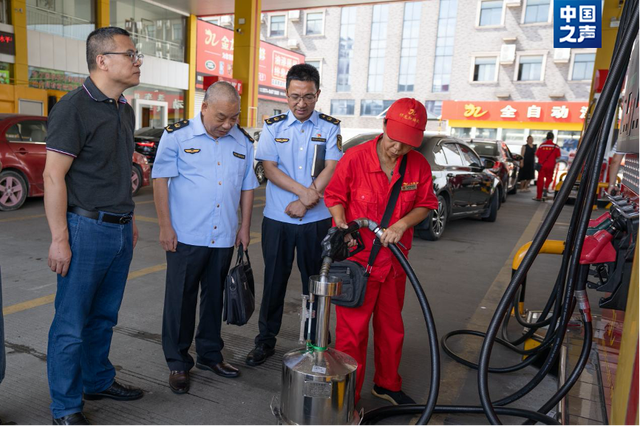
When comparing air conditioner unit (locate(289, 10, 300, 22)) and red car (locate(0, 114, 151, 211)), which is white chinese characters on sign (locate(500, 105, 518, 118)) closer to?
air conditioner unit (locate(289, 10, 300, 22))

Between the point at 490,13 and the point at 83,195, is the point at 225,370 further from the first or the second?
the point at 490,13

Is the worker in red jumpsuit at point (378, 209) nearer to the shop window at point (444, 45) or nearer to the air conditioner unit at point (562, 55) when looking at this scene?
the air conditioner unit at point (562, 55)

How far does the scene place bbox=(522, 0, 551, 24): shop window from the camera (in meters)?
32.5

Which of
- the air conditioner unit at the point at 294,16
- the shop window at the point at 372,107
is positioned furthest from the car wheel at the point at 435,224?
the air conditioner unit at the point at 294,16

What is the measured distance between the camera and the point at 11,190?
26.7 feet

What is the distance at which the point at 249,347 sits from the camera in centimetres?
376

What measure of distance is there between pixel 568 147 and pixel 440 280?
91.7 feet

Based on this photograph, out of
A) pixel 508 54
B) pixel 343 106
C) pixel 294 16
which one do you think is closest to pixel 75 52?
pixel 508 54

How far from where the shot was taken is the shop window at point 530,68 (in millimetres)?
32500

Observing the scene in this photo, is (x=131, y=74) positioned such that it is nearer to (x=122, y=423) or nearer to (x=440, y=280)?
(x=122, y=423)

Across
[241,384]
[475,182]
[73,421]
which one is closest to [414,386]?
[241,384]

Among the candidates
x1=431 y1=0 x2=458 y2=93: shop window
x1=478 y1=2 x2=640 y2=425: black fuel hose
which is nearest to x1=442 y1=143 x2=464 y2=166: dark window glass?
x1=478 y1=2 x2=640 y2=425: black fuel hose

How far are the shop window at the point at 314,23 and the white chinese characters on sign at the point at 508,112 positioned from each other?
1842 centimetres

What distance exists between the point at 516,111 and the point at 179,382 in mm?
32622
